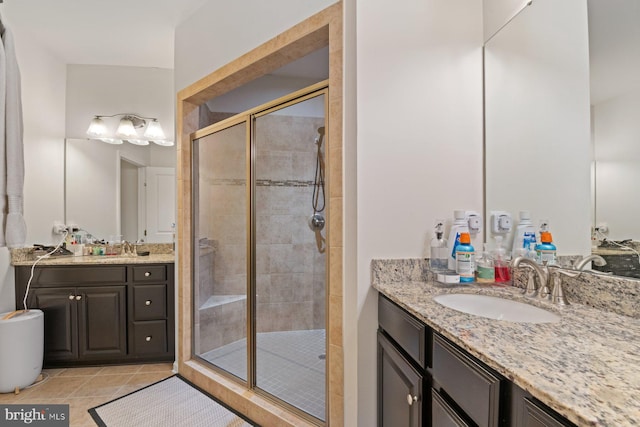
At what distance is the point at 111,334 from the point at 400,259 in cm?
238

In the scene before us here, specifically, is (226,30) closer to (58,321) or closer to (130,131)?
(130,131)

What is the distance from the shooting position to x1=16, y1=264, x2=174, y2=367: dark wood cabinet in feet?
7.78

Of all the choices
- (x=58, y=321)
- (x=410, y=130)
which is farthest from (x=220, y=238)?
(x=410, y=130)

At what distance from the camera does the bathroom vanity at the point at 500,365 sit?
1.74ft

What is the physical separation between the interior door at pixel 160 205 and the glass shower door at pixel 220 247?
0.52 meters

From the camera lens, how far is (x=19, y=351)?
204 centimetres

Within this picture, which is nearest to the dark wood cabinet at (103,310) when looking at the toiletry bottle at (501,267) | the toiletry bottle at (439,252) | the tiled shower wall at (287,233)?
the tiled shower wall at (287,233)

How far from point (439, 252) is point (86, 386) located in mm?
2542

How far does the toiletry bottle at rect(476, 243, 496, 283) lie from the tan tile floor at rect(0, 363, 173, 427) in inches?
87.9

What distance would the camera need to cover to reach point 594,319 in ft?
2.96

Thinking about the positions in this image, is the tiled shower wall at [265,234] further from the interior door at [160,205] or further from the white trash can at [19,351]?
the white trash can at [19,351]

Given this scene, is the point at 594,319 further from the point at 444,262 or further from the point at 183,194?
the point at 183,194

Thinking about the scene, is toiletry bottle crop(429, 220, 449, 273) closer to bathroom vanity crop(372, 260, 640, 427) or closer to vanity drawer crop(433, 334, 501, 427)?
bathroom vanity crop(372, 260, 640, 427)

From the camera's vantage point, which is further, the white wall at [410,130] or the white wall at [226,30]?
the white wall at [226,30]
